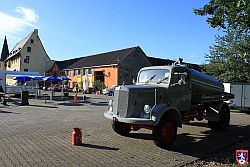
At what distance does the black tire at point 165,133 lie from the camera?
9000 millimetres

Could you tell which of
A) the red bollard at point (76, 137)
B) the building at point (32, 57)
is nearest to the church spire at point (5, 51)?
the building at point (32, 57)

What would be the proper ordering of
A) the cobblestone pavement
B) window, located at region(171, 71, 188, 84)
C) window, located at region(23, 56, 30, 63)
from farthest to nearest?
window, located at region(23, 56, 30, 63) → window, located at region(171, 71, 188, 84) → the cobblestone pavement

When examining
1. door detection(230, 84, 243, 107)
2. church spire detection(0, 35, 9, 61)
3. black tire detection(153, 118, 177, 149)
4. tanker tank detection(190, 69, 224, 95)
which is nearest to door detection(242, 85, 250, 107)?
door detection(230, 84, 243, 107)

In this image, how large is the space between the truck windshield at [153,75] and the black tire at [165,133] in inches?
74.3

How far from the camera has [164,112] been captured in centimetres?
930

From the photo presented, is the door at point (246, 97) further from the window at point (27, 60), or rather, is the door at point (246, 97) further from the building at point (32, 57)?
the window at point (27, 60)

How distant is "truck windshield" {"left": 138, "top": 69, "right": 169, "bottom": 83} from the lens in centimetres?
1094

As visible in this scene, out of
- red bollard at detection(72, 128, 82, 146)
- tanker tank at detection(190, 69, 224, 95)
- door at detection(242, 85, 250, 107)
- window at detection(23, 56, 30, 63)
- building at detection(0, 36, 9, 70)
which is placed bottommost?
red bollard at detection(72, 128, 82, 146)

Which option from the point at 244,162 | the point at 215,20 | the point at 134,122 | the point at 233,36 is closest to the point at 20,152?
the point at 134,122

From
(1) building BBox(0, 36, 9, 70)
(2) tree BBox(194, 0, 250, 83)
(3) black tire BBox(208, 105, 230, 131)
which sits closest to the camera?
(3) black tire BBox(208, 105, 230, 131)

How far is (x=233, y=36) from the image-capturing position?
3069 cm

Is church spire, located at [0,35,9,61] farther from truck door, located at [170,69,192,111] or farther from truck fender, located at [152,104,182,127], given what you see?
truck fender, located at [152,104,182,127]

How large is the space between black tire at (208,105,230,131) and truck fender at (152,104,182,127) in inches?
147

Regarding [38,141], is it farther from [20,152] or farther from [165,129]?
[165,129]
